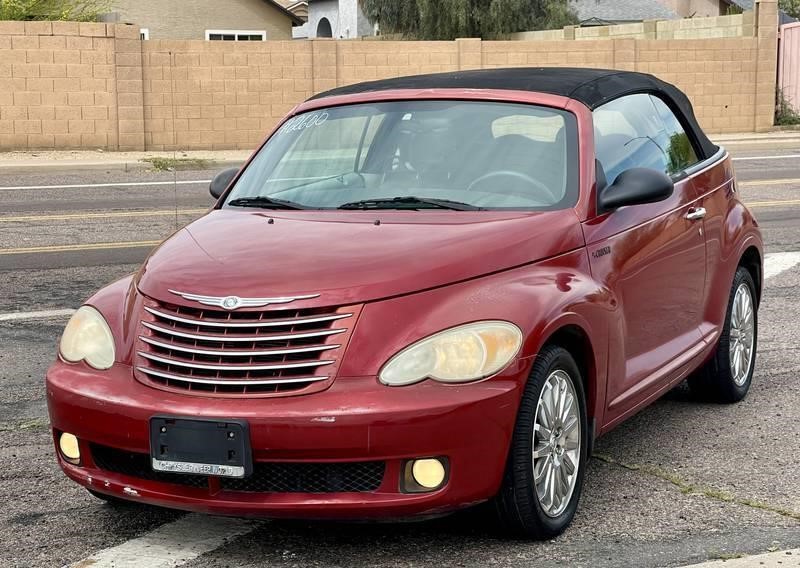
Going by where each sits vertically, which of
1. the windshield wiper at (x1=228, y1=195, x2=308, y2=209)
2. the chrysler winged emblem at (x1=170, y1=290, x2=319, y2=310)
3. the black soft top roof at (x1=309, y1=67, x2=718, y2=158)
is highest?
the black soft top roof at (x1=309, y1=67, x2=718, y2=158)

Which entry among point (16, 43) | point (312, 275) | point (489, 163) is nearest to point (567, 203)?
point (489, 163)

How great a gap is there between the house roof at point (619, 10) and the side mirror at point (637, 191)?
47544 millimetres

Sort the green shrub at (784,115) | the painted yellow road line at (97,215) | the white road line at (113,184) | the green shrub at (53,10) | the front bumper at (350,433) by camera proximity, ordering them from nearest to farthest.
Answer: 1. the front bumper at (350,433)
2. the painted yellow road line at (97,215)
3. the white road line at (113,184)
4. the green shrub at (53,10)
5. the green shrub at (784,115)

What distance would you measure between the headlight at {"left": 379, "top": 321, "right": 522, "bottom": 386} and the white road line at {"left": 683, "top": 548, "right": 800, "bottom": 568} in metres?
0.93

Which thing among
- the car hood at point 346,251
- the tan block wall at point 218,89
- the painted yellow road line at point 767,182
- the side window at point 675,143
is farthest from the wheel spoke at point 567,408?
the tan block wall at point 218,89

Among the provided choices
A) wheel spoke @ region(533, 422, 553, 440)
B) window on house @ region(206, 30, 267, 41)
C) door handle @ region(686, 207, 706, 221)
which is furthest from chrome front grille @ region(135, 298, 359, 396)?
window on house @ region(206, 30, 267, 41)

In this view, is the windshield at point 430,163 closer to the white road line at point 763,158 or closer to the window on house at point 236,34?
the white road line at point 763,158

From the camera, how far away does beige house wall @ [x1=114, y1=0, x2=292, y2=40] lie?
117 feet

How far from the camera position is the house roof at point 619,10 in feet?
170

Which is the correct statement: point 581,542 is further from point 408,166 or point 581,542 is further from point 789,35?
point 789,35

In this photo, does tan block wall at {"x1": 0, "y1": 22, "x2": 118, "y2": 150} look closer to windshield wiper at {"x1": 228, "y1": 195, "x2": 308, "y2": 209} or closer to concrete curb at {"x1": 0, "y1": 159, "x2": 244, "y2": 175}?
concrete curb at {"x1": 0, "y1": 159, "x2": 244, "y2": 175}

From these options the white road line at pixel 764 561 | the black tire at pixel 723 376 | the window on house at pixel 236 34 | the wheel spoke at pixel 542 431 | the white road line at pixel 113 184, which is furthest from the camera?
the window on house at pixel 236 34

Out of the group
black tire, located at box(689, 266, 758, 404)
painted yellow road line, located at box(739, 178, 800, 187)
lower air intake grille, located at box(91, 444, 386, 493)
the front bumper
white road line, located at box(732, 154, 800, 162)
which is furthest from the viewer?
white road line, located at box(732, 154, 800, 162)

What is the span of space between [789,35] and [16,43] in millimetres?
18520
